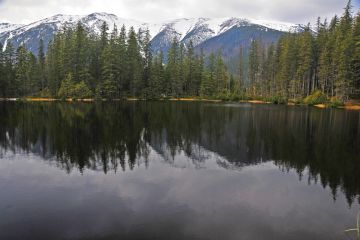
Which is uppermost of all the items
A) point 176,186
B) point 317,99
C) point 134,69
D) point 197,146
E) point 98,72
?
point 134,69

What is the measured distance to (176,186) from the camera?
52.2 ft

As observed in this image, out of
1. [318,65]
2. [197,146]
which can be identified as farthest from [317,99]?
[197,146]

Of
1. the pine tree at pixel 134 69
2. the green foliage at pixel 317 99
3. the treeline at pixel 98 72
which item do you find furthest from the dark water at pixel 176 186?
the pine tree at pixel 134 69

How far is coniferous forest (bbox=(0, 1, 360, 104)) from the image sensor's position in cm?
9289

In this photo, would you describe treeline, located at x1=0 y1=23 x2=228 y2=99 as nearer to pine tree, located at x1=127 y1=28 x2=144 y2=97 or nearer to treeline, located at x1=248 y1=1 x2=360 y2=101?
pine tree, located at x1=127 y1=28 x2=144 y2=97

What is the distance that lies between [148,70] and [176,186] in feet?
339

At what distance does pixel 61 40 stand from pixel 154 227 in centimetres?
11287

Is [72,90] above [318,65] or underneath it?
underneath

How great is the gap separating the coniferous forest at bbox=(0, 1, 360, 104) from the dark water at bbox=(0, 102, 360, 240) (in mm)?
63763

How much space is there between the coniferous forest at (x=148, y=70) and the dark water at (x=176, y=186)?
63763 millimetres

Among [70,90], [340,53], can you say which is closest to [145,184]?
[340,53]

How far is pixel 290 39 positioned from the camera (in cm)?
10931

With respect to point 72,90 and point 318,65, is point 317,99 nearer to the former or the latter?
point 318,65

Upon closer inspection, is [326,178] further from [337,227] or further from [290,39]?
[290,39]
